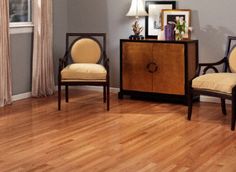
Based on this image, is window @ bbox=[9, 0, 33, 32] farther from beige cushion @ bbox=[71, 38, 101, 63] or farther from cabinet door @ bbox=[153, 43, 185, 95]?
cabinet door @ bbox=[153, 43, 185, 95]

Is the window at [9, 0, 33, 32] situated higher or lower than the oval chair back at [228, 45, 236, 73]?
higher

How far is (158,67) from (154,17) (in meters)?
0.76

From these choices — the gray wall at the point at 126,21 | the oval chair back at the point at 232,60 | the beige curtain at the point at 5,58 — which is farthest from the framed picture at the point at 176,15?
the beige curtain at the point at 5,58

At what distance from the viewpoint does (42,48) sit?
6312 mm

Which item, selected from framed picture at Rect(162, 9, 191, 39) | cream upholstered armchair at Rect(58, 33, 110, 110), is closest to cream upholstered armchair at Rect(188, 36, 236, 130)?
framed picture at Rect(162, 9, 191, 39)

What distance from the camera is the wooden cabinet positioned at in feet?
19.1

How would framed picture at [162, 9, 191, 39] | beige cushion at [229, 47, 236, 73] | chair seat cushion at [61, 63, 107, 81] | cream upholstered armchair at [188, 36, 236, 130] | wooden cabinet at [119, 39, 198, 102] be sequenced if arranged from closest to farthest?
cream upholstered armchair at [188, 36, 236, 130]
beige cushion at [229, 47, 236, 73]
chair seat cushion at [61, 63, 107, 81]
wooden cabinet at [119, 39, 198, 102]
framed picture at [162, 9, 191, 39]

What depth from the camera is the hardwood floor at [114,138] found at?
3588mm

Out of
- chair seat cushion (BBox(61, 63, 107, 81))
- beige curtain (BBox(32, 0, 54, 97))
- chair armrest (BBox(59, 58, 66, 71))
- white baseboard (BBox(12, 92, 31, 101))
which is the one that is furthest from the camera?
beige curtain (BBox(32, 0, 54, 97))

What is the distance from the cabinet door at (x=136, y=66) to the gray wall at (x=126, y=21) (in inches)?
17.3

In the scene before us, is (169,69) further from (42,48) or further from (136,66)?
(42,48)

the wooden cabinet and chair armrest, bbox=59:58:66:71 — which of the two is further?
the wooden cabinet

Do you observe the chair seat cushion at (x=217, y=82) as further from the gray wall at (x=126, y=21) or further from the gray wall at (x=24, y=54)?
the gray wall at (x=24, y=54)

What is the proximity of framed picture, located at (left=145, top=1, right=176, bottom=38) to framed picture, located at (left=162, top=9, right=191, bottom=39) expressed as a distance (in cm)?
7
